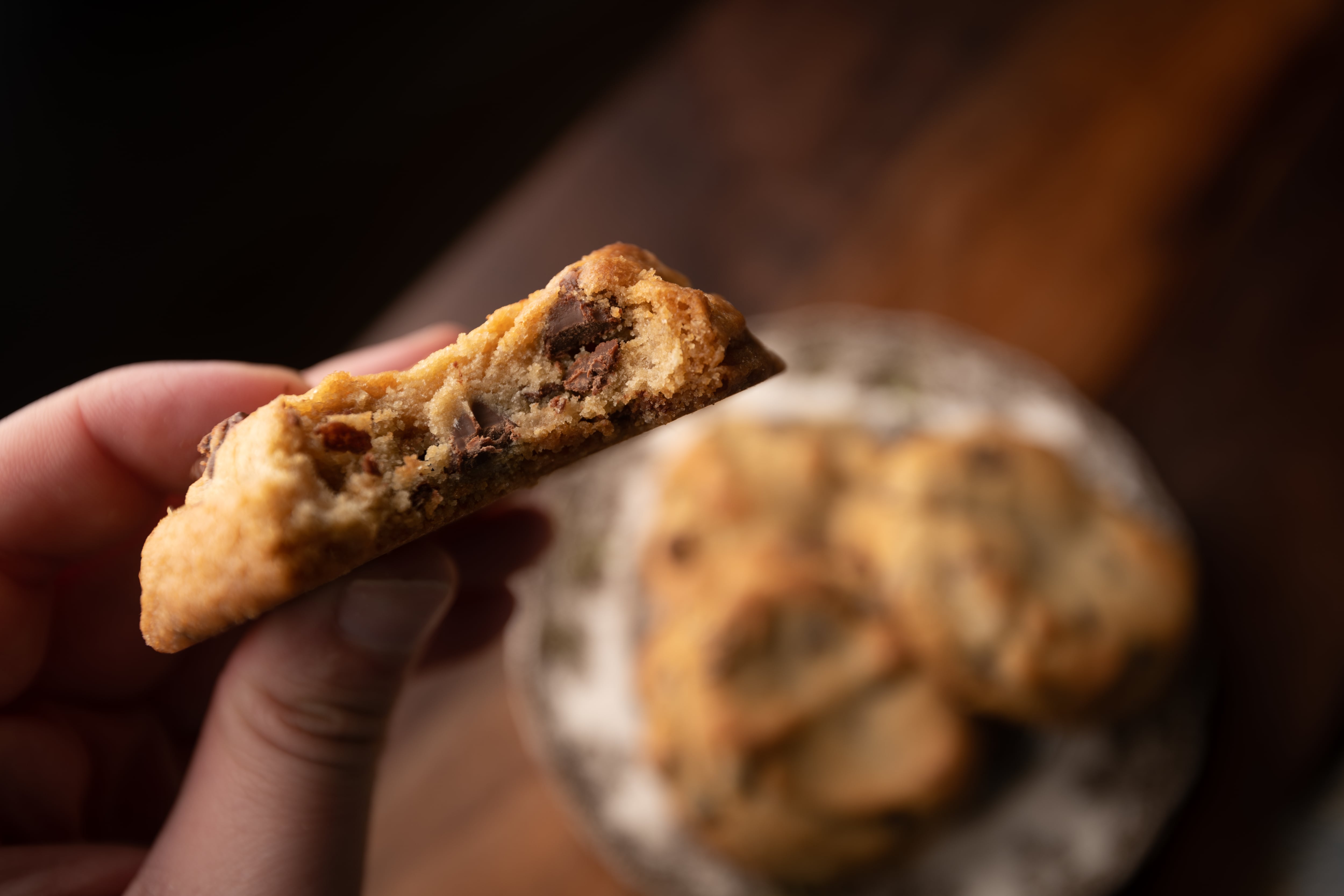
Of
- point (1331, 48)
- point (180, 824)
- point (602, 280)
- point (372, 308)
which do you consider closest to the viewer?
point (602, 280)

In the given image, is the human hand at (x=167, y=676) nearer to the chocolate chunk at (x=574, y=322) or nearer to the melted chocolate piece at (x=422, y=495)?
the melted chocolate piece at (x=422, y=495)

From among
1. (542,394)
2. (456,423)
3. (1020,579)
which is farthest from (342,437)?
(1020,579)

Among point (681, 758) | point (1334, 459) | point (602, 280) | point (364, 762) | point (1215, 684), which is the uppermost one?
point (602, 280)

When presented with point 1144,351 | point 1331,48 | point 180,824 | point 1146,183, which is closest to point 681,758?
point 180,824

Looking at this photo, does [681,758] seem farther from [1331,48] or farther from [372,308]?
[1331,48]

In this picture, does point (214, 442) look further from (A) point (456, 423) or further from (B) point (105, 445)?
(B) point (105, 445)
